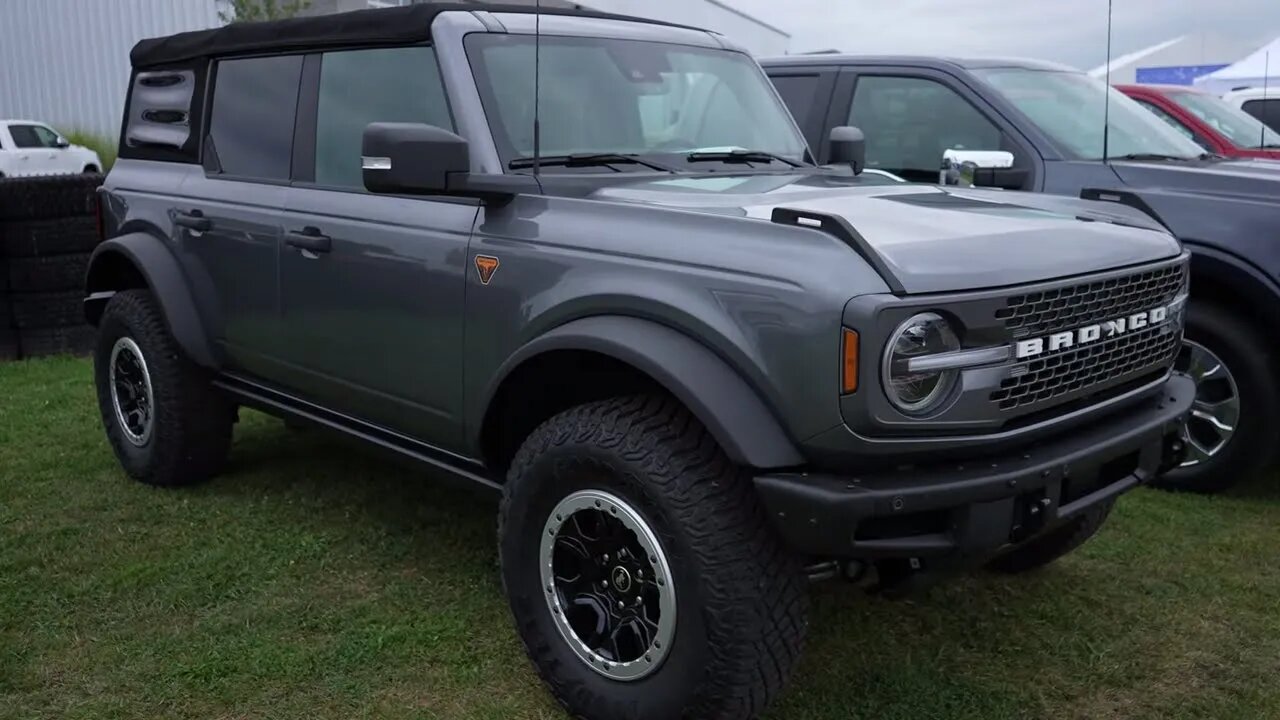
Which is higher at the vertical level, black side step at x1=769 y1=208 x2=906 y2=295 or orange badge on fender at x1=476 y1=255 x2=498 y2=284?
black side step at x1=769 y1=208 x2=906 y2=295

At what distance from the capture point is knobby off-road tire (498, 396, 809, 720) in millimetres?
2719

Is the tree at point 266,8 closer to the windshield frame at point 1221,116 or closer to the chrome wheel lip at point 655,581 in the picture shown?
the windshield frame at point 1221,116

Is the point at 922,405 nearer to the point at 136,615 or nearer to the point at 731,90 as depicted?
the point at 731,90

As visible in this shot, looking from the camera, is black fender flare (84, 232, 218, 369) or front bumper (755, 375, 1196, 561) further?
black fender flare (84, 232, 218, 369)

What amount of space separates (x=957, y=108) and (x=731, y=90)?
2075 millimetres

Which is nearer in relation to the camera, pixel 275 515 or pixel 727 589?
pixel 727 589

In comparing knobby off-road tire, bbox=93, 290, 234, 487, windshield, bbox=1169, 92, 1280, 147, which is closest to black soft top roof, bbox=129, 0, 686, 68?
knobby off-road tire, bbox=93, 290, 234, 487

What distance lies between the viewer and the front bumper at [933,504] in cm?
253

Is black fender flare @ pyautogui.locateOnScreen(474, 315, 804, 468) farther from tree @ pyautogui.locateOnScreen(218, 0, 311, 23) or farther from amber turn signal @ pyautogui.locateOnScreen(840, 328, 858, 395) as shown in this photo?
tree @ pyautogui.locateOnScreen(218, 0, 311, 23)

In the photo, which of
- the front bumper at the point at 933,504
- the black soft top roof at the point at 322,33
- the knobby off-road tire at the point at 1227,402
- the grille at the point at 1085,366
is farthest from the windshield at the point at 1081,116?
the front bumper at the point at 933,504

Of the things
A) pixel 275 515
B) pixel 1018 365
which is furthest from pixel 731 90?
pixel 275 515

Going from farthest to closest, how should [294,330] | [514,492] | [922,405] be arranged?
[294,330] → [514,492] → [922,405]

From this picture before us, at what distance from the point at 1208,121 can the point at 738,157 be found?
18.6 feet

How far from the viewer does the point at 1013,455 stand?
9.09ft
